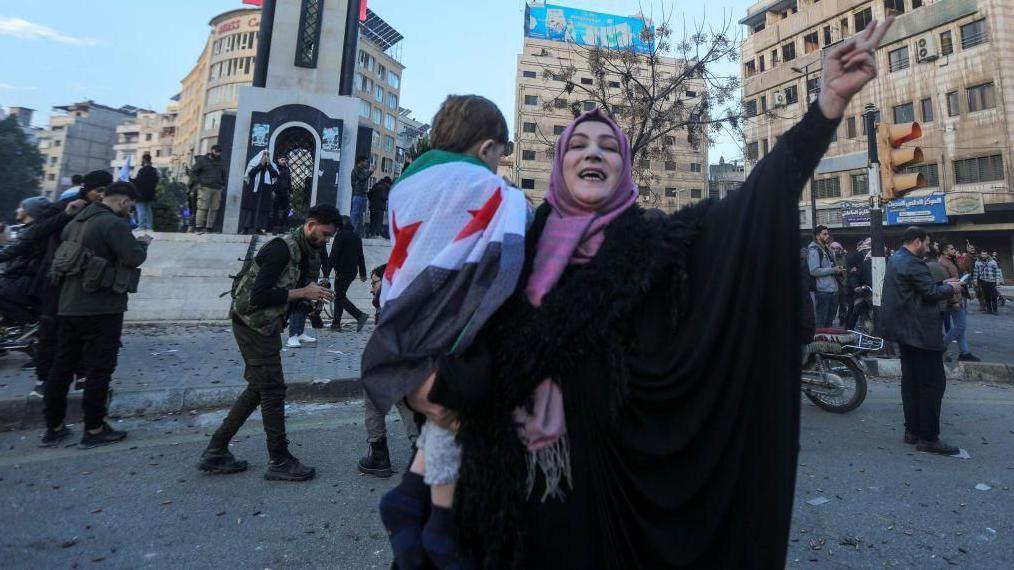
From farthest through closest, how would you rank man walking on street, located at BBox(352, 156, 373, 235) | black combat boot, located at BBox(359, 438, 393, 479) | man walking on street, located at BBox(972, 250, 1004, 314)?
man walking on street, located at BBox(972, 250, 1004, 314) → man walking on street, located at BBox(352, 156, 373, 235) → black combat boot, located at BBox(359, 438, 393, 479)

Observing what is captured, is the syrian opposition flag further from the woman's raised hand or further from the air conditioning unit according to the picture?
the air conditioning unit

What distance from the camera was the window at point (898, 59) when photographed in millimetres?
33125

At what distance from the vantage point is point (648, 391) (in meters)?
1.36

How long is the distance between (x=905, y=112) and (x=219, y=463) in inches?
1691

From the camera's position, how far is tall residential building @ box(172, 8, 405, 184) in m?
66.7

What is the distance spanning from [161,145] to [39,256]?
313 ft

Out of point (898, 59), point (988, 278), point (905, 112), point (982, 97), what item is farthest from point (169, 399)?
point (898, 59)

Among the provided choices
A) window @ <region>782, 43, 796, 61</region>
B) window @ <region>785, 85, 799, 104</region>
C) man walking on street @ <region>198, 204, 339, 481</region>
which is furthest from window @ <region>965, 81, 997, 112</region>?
man walking on street @ <region>198, 204, 339, 481</region>

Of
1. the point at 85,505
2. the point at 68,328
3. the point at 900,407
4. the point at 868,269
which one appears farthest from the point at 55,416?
the point at 868,269

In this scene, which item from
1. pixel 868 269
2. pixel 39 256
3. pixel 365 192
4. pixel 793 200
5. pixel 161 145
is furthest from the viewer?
Result: pixel 161 145

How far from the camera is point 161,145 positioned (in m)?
81.9

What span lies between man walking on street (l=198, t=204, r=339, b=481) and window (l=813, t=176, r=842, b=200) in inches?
1581

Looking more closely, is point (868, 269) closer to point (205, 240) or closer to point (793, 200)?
point (793, 200)

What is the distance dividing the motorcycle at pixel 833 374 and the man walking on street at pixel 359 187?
38.6 feet
